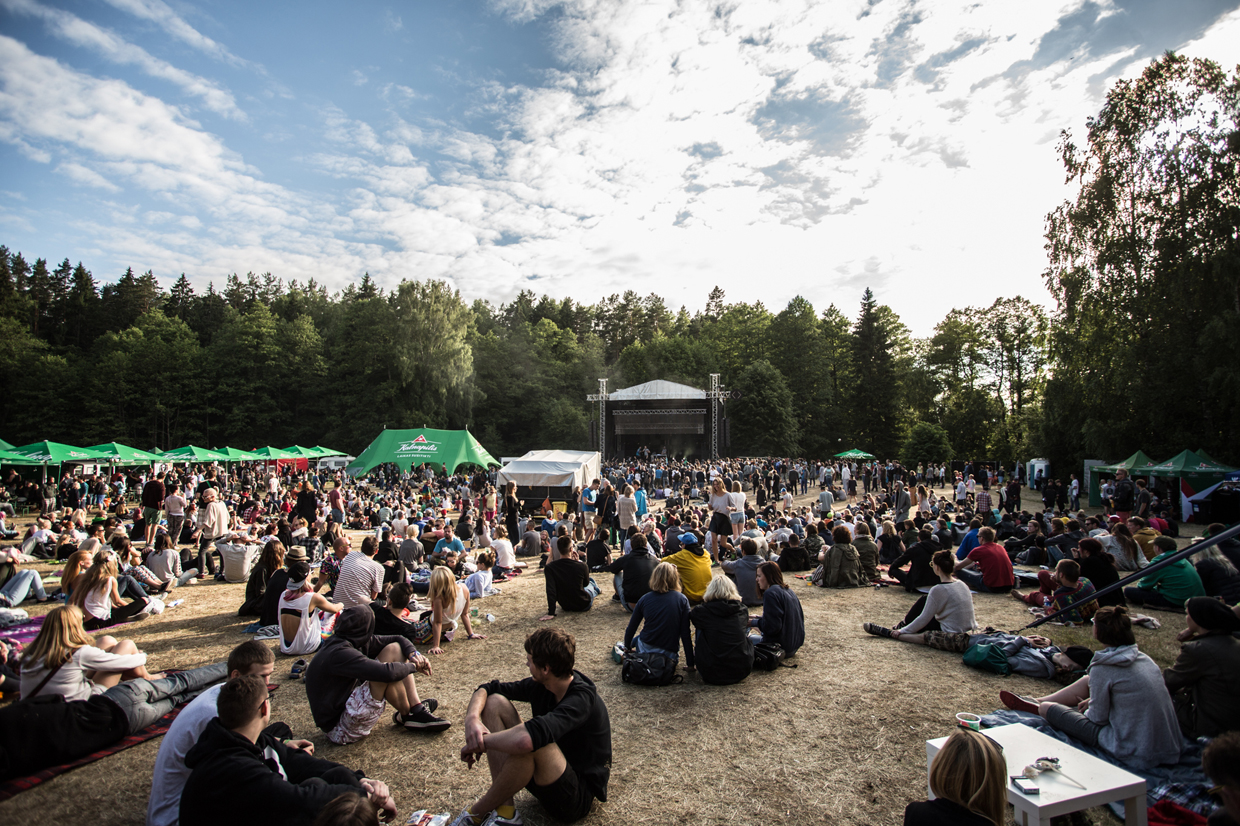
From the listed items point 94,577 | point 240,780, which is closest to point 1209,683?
point 240,780

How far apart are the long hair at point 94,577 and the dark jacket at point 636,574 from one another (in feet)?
16.5

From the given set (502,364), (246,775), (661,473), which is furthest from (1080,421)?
(502,364)

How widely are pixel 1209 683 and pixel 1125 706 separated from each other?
19.7 inches

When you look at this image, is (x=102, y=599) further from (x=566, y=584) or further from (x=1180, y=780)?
(x=1180, y=780)

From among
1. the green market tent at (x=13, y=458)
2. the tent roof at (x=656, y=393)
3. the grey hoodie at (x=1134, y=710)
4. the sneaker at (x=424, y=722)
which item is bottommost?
the sneaker at (x=424, y=722)

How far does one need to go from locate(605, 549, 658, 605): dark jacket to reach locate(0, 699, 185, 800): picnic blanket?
404 cm

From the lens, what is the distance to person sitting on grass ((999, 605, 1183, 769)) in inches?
117

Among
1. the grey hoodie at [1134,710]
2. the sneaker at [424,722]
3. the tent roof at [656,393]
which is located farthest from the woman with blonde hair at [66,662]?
the tent roof at [656,393]

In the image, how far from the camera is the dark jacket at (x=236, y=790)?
209 centimetres

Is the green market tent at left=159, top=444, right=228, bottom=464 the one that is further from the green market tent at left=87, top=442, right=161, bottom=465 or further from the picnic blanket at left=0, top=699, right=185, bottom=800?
the picnic blanket at left=0, top=699, right=185, bottom=800

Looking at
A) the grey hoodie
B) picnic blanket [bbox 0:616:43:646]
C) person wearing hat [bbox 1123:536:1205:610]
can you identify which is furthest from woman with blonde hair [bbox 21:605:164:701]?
person wearing hat [bbox 1123:536:1205:610]

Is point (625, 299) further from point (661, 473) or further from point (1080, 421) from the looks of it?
point (1080, 421)

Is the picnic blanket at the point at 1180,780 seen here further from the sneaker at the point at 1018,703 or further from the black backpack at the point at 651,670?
the black backpack at the point at 651,670

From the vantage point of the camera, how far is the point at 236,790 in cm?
212
